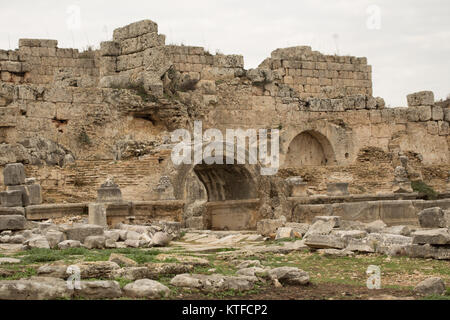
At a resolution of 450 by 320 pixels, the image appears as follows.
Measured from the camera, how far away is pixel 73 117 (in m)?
21.5

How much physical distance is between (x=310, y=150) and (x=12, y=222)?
46.3 feet

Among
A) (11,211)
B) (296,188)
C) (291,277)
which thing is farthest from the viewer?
(296,188)

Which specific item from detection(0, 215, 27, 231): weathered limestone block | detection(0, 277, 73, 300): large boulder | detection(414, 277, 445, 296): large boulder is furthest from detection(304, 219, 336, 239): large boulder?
detection(0, 277, 73, 300): large boulder

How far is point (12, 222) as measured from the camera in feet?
43.0

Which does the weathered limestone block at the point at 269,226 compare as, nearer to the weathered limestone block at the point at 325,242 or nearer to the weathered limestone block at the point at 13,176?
the weathered limestone block at the point at 325,242

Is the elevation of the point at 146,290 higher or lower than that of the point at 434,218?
lower

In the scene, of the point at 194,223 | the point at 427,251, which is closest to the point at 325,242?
the point at 427,251

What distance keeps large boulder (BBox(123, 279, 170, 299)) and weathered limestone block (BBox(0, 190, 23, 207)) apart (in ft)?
Result: 25.6

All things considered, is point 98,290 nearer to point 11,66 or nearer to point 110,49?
point 110,49

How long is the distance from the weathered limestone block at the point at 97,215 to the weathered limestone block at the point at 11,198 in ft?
4.78

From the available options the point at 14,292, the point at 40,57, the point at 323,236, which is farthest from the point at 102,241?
the point at 40,57

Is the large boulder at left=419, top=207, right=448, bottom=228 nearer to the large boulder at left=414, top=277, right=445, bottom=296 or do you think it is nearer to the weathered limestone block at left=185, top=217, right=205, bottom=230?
the weathered limestone block at left=185, top=217, right=205, bottom=230
